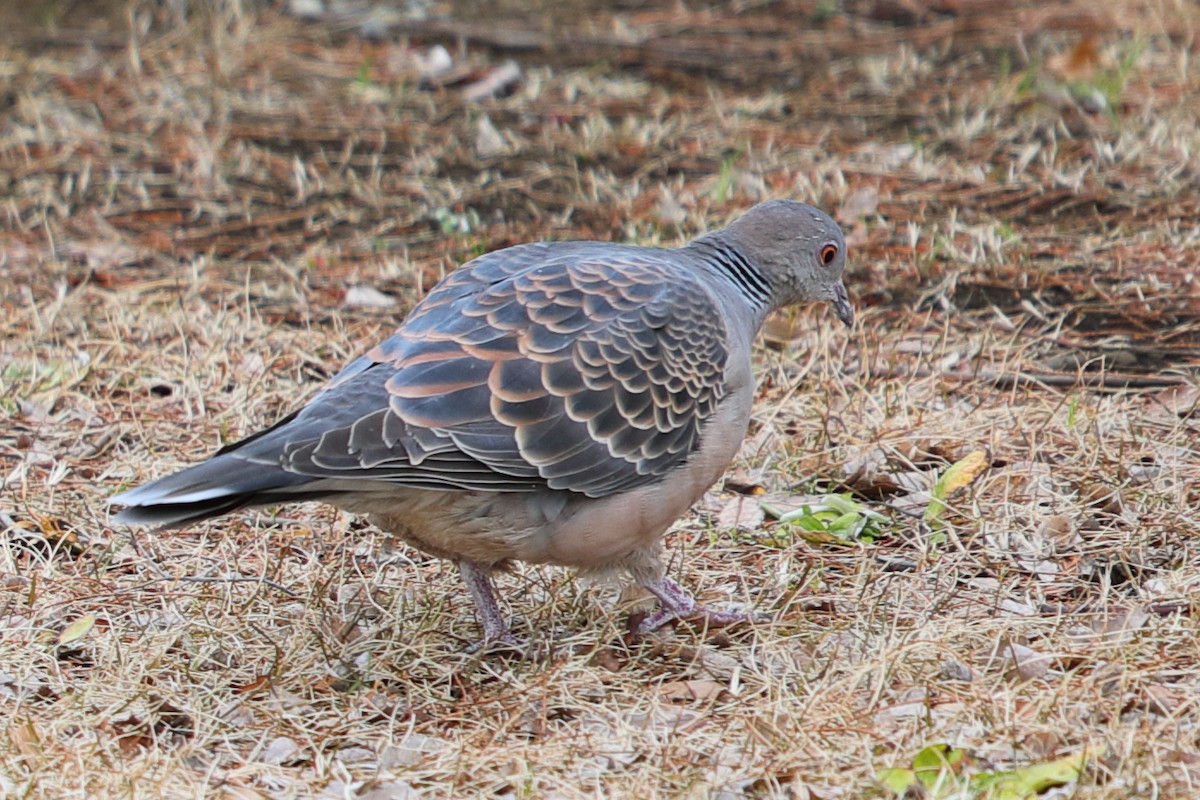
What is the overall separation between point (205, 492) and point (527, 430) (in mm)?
757

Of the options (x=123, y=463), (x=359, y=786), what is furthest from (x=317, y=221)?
(x=359, y=786)

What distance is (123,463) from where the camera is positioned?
4.93m

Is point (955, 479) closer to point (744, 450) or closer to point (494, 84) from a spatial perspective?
point (744, 450)

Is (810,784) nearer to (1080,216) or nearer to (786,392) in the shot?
(786,392)

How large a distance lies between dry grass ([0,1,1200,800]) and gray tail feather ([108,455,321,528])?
0.52 metres

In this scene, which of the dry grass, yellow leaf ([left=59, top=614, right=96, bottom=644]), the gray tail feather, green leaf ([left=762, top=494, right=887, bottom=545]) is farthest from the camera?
green leaf ([left=762, top=494, right=887, bottom=545])

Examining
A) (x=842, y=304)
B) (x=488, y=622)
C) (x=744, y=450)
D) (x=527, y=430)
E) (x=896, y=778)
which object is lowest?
(x=744, y=450)

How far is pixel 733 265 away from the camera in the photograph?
4.51m

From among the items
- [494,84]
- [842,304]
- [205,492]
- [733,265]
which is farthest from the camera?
[494,84]

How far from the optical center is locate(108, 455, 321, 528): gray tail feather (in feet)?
11.0

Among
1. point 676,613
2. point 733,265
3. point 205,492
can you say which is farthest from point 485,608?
point 733,265

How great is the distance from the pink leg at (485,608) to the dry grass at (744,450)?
9 centimetres

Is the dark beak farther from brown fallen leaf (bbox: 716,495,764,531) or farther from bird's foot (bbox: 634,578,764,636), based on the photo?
bird's foot (bbox: 634,578,764,636)

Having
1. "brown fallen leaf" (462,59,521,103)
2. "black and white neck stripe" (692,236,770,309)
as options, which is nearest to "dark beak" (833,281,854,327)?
"black and white neck stripe" (692,236,770,309)
